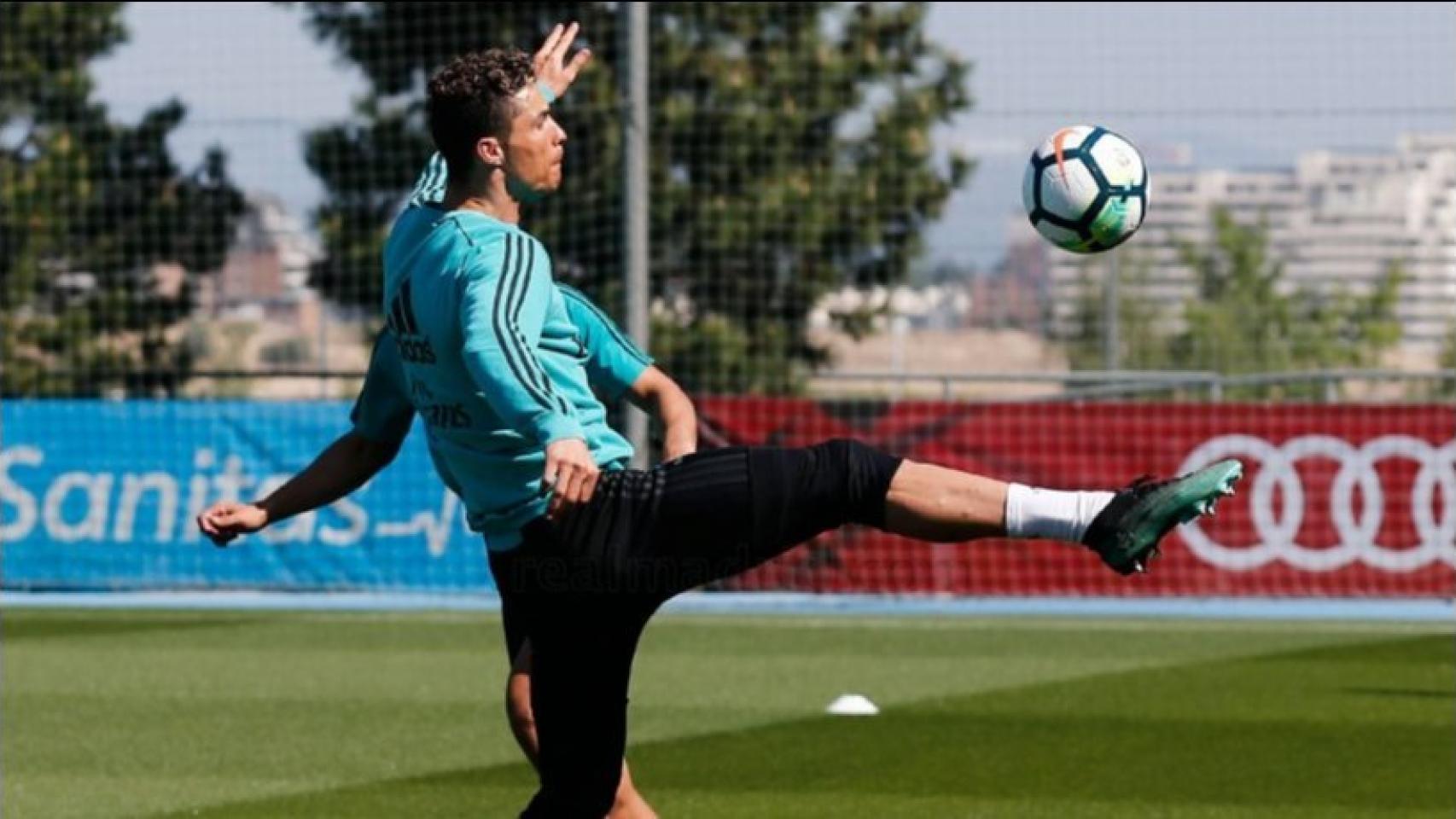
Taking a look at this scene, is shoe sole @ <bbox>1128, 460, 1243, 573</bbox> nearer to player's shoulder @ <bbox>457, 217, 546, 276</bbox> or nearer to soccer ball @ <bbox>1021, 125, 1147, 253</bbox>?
player's shoulder @ <bbox>457, 217, 546, 276</bbox>

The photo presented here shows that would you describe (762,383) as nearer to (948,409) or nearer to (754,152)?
(754,152)

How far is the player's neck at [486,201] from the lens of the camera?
7.00 m

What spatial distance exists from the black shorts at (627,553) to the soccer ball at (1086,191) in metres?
1.72

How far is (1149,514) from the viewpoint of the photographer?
629 centimetres

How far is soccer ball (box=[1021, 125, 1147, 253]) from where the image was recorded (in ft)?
26.5

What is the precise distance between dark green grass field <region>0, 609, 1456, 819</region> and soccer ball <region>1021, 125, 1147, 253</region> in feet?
8.61

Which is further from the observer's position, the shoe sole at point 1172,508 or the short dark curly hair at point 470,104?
the short dark curly hair at point 470,104

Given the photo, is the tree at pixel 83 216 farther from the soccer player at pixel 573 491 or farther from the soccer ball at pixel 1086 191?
the soccer player at pixel 573 491

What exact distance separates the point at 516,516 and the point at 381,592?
1547 cm

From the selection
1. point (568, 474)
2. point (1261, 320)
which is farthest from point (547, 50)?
point (1261, 320)

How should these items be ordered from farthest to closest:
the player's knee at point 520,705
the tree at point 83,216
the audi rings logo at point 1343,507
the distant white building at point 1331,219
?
the distant white building at point 1331,219, the tree at point 83,216, the audi rings logo at point 1343,507, the player's knee at point 520,705

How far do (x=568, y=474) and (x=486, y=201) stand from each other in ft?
3.09

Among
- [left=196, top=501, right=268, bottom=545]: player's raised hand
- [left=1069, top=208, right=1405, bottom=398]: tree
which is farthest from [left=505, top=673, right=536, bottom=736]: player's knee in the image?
[left=1069, top=208, right=1405, bottom=398]: tree

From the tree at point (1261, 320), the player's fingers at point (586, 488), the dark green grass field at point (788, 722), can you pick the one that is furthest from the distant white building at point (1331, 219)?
the player's fingers at point (586, 488)
